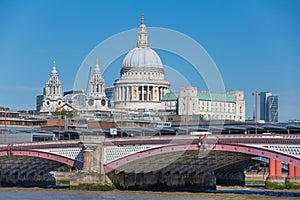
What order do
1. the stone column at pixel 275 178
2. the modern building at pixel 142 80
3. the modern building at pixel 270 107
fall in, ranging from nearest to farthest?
the stone column at pixel 275 178 < the modern building at pixel 142 80 < the modern building at pixel 270 107

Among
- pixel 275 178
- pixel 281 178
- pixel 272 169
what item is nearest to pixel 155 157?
pixel 275 178

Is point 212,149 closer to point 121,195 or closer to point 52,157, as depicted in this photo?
point 121,195

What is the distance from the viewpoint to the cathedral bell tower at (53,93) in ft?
550

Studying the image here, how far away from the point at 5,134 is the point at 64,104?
65.4 meters

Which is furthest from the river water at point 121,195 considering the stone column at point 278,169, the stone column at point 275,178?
the stone column at point 278,169

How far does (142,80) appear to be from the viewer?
560 feet

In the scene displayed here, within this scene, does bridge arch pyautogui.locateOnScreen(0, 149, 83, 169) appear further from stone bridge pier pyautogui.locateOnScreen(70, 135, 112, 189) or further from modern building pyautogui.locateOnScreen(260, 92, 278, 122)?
modern building pyautogui.locateOnScreen(260, 92, 278, 122)

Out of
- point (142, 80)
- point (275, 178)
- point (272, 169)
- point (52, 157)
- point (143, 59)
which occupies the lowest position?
point (275, 178)

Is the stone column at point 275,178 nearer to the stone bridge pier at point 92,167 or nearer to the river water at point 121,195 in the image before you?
the river water at point 121,195

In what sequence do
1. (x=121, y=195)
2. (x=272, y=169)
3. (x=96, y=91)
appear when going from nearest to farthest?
(x=121, y=195)
(x=272, y=169)
(x=96, y=91)

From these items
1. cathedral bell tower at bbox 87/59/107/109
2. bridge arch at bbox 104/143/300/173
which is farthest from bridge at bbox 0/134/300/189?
cathedral bell tower at bbox 87/59/107/109

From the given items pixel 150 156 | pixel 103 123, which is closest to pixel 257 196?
pixel 150 156

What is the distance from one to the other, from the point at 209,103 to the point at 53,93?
29.7 m

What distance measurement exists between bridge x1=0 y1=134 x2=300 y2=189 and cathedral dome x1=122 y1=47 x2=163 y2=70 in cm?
9147
